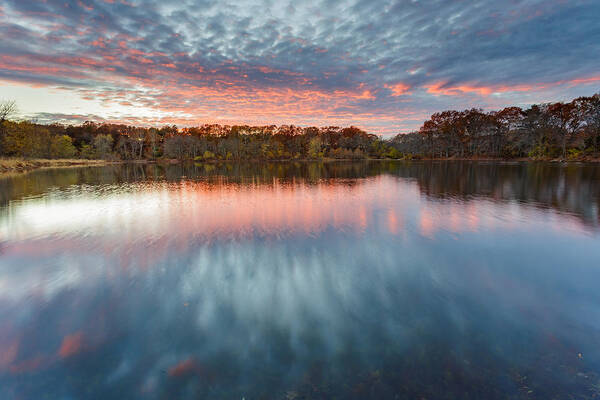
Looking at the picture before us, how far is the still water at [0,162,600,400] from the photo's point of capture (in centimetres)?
369

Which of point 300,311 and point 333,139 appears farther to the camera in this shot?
point 333,139

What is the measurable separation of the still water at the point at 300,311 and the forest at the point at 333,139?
64.8 m

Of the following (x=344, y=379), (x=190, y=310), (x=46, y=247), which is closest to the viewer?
(x=344, y=379)

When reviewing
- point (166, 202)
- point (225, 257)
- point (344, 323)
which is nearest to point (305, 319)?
point (344, 323)

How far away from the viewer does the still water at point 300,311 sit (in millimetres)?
3693

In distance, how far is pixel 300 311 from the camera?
17.2 ft

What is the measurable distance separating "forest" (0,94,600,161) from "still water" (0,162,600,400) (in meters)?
64.8

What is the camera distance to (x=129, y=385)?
370 cm

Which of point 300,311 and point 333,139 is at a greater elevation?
point 333,139

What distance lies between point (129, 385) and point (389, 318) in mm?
4278

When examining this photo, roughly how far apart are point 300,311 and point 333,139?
137926 millimetres

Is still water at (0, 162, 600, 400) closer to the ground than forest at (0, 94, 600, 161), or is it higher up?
closer to the ground

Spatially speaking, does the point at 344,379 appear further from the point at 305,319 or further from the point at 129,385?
the point at 129,385

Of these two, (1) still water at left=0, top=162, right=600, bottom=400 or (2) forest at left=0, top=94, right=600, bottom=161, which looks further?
(2) forest at left=0, top=94, right=600, bottom=161
